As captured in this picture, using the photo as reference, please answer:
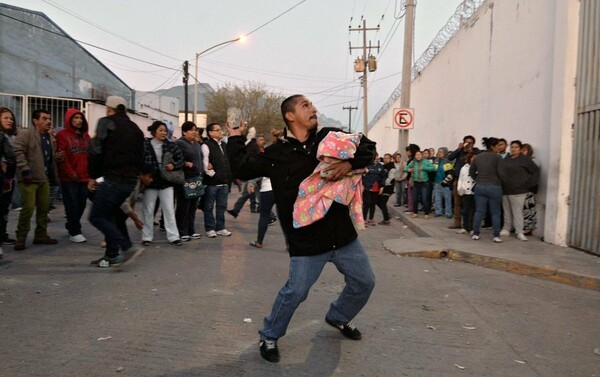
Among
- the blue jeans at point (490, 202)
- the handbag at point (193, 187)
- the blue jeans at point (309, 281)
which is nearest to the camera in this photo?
the blue jeans at point (309, 281)

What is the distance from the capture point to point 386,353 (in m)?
3.58

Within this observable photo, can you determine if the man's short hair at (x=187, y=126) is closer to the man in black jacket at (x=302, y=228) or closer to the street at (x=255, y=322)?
the street at (x=255, y=322)

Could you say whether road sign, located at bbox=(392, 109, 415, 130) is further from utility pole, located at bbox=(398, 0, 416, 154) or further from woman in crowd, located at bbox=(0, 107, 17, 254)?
woman in crowd, located at bbox=(0, 107, 17, 254)

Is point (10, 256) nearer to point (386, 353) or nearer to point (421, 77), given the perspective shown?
point (386, 353)

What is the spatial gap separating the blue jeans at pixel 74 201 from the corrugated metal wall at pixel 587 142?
737 centimetres

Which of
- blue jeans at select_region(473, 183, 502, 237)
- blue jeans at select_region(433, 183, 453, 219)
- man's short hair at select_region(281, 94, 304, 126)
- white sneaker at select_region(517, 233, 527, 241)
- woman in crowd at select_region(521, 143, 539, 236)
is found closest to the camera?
man's short hair at select_region(281, 94, 304, 126)

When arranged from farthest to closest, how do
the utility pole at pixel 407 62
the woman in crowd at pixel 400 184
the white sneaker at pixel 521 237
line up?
the utility pole at pixel 407 62
the woman in crowd at pixel 400 184
the white sneaker at pixel 521 237

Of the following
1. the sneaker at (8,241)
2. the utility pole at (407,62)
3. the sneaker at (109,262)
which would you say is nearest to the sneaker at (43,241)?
the sneaker at (8,241)

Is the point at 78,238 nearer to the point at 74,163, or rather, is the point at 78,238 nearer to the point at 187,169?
the point at 74,163

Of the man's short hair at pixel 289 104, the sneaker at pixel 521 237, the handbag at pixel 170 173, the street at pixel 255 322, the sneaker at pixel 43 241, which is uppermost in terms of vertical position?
the man's short hair at pixel 289 104

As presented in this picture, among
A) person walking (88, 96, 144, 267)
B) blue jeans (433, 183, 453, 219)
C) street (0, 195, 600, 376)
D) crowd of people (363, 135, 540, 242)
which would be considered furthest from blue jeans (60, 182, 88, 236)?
blue jeans (433, 183, 453, 219)

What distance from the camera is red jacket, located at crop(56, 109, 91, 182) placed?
7.15 metres

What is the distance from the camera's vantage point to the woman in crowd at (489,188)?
28.0 feet

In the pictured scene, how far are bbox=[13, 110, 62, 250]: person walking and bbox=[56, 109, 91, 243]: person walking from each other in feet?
0.55
